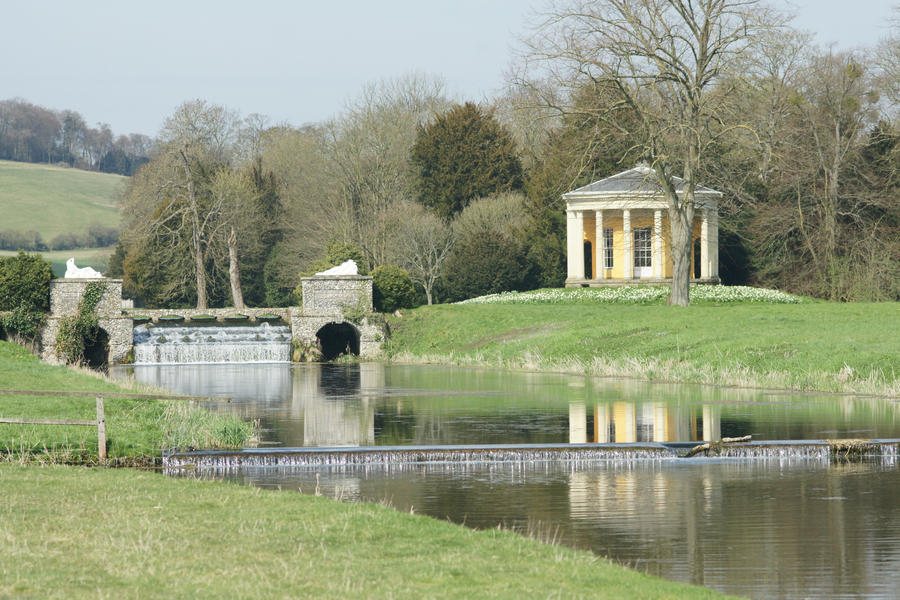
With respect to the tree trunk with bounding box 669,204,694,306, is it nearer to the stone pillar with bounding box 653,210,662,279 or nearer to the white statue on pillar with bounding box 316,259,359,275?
the stone pillar with bounding box 653,210,662,279

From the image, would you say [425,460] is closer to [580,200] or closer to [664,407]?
[664,407]

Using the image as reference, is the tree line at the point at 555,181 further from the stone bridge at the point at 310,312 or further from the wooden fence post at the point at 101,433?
the wooden fence post at the point at 101,433

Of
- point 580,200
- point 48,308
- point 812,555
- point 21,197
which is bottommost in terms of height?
point 812,555

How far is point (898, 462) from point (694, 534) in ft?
20.4

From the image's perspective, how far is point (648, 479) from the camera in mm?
15516

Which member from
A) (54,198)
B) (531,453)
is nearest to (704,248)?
(531,453)

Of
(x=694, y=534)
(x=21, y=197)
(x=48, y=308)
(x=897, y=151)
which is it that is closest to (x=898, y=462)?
(x=694, y=534)

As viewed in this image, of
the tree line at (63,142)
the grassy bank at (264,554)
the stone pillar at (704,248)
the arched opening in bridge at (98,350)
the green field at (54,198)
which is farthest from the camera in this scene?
the tree line at (63,142)

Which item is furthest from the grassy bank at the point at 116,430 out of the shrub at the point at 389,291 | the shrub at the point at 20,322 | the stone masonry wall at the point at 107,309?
the shrub at the point at 389,291

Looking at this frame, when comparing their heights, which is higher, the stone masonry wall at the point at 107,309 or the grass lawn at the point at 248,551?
the stone masonry wall at the point at 107,309

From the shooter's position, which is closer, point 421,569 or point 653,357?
point 421,569

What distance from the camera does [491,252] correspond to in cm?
5503

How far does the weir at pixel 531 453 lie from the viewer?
17.0 metres

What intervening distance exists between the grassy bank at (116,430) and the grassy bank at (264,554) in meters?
3.63
